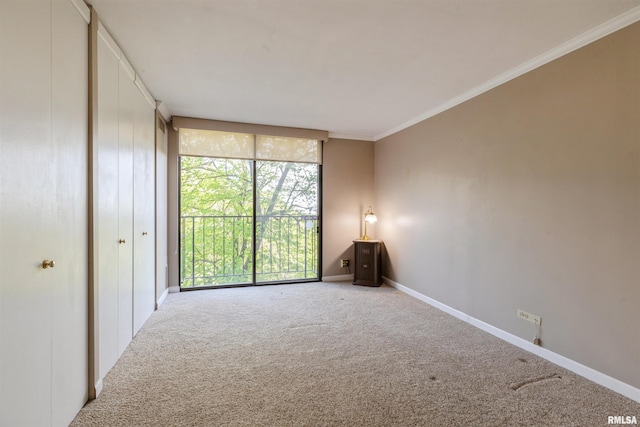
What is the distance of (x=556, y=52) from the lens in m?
2.23

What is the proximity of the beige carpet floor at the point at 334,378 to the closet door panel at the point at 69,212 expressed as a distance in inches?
11.0

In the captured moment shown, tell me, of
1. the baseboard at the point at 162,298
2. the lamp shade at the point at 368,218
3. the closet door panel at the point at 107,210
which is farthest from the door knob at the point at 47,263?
the lamp shade at the point at 368,218

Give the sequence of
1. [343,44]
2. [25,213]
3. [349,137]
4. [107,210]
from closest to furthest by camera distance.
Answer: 1. [25,213]
2. [107,210]
3. [343,44]
4. [349,137]

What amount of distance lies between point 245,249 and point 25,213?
3.50 m

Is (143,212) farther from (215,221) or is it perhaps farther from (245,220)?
(245,220)

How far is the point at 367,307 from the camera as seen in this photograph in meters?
3.50

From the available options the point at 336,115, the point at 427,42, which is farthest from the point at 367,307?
the point at 427,42

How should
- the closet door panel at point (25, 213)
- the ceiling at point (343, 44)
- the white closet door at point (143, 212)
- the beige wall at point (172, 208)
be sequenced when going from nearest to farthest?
the closet door panel at point (25, 213)
the ceiling at point (343, 44)
the white closet door at point (143, 212)
the beige wall at point (172, 208)

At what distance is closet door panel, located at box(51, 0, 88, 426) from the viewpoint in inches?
57.1

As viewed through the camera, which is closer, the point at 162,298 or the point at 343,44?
the point at 343,44

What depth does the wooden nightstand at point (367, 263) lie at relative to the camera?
4445 mm

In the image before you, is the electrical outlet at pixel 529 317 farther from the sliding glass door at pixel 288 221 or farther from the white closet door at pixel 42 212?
the white closet door at pixel 42 212

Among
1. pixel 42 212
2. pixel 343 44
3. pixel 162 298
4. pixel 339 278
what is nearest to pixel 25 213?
pixel 42 212

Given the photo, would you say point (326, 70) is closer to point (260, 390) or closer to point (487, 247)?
point (487, 247)
